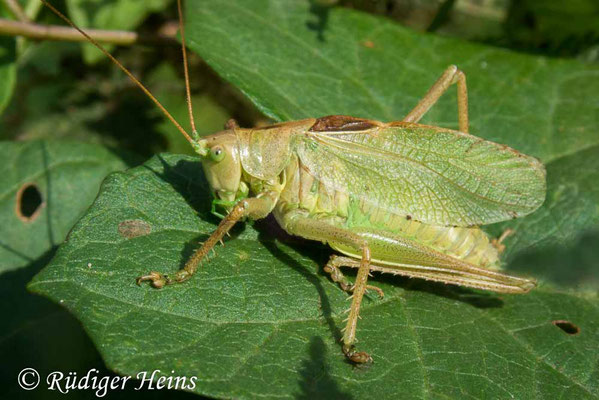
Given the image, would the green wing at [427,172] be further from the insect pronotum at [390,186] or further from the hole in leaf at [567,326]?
the hole in leaf at [567,326]

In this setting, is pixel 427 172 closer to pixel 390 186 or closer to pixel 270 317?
pixel 390 186

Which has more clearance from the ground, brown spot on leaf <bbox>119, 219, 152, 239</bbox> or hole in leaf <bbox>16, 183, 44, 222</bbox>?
brown spot on leaf <bbox>119, 219, 152, 239</bbox>

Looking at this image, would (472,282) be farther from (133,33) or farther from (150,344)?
(133,33)

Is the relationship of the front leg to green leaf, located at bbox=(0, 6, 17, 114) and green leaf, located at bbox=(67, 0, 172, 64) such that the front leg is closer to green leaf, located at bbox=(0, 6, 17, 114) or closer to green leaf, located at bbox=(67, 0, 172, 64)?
green leaf, located at bbox=(67, 0, 172, 64)

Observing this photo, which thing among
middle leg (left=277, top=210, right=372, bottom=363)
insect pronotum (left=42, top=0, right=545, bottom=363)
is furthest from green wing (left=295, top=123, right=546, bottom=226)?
middle leg (left=277, top=210, right=372, bottom=363)

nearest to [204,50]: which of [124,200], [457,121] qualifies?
[124,200]

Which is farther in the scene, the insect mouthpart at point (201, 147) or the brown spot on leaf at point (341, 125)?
the brown spot on leaf at point (341, 125)

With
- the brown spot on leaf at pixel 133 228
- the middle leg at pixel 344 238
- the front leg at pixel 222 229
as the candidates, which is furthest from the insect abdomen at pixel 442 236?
the brown spot on leaf at pixel 133 228
